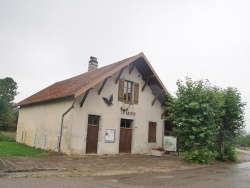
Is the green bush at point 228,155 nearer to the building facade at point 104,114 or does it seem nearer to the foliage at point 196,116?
the foliage at point 196,116

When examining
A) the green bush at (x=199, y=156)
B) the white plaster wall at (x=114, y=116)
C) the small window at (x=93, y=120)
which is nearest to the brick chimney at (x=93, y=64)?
the white plaster wall at (x=114, y=116)

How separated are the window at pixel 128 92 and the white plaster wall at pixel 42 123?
4.09m

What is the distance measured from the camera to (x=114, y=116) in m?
19.6

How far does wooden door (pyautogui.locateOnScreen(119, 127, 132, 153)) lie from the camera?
19984 millimetres

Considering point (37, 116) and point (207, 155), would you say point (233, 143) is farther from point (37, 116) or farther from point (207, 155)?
point (37, 116)

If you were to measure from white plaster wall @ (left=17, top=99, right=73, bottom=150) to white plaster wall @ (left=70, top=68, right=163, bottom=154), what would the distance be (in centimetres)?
96

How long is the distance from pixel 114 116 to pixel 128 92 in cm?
228

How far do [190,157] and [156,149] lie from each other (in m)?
3.55

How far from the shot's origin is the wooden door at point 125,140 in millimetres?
19984

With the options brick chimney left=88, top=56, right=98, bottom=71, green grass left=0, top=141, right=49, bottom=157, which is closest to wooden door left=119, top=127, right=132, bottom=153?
green grass left=0, top=141, right=49, bottom=157

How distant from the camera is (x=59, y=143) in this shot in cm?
1773

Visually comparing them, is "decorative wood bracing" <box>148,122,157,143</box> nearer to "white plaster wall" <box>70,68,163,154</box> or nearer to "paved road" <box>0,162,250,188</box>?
"white plaster wall" <box>70,68,163,154</box>

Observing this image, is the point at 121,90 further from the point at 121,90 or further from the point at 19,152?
the point at 19,152

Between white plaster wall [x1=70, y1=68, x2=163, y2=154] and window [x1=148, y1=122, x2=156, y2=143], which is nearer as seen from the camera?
white plaster wall [x1=70, y1=68, x2=163, y2=154]
